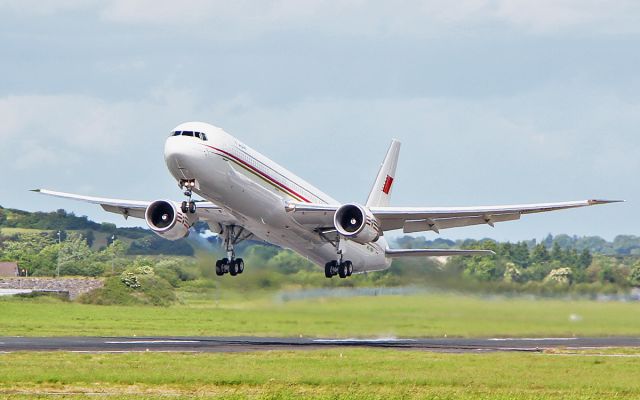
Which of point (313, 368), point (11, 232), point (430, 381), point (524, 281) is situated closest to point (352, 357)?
point (313, 368)

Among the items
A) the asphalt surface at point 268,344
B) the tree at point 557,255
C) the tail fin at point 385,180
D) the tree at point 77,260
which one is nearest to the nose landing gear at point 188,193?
the asphalt surface at point 268,344

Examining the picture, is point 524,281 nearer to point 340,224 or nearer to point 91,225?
point 340,224

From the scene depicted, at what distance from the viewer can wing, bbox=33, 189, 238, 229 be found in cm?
5497

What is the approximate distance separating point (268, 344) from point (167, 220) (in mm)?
7195

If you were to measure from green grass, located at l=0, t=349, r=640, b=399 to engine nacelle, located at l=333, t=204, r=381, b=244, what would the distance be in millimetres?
5301

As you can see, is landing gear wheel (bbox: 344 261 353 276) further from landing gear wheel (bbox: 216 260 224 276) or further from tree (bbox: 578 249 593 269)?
tree (bbox: 578 249 593 269)

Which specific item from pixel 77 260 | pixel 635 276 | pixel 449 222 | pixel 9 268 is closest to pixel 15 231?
pixel 9 268

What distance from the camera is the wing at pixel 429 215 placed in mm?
52500

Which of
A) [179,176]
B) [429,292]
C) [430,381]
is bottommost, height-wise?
[430,381]

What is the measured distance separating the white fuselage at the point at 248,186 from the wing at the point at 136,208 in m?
2.00

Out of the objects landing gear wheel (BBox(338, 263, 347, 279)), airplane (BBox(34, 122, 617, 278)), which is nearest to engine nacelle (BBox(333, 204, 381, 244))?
airplane (BBox(34, 122, 617, 278))

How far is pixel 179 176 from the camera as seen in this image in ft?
157

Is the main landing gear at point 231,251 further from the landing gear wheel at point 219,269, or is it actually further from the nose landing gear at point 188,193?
the nose landing gear at point 188,193

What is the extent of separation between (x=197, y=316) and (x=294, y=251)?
58.5 ft
